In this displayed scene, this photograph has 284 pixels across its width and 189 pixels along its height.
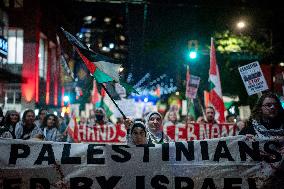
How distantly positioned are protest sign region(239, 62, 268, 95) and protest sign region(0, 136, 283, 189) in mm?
3122

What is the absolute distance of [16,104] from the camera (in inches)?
1211

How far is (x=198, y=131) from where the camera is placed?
12.0m

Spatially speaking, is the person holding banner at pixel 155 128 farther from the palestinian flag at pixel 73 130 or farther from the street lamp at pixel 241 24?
the street lamp at pixel 241 24

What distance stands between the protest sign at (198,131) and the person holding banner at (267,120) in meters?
6.00

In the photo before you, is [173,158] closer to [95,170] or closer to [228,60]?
[95,170]

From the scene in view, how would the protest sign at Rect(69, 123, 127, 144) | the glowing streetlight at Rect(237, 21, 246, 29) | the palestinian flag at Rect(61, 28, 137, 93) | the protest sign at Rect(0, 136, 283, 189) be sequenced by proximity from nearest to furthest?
1. the protest sign at Rect(0, 136, 283, 189)
2. the palestinian flag at Rect(61, 28, 137, 93)
3. the protest sign at Rect(69, 123, 127, 144)
4. the glowing streetlight at Rect(237, 21, 246, 29)

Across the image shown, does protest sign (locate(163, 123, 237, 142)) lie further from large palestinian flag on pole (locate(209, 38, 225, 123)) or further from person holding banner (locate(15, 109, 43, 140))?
person holding banner (locate(15, 109, 43, 140))

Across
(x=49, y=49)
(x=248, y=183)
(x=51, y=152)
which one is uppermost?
(x=49, y=49)

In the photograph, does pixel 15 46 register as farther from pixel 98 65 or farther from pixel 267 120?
pixel 267 120

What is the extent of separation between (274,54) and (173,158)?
72.0 ft

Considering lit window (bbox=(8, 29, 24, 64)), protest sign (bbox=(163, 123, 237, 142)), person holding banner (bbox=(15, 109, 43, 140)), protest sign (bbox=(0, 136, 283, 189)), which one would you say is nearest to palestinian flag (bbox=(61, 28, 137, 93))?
protest sign (bbox=(0, 136, 283, 189))

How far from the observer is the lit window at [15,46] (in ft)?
102

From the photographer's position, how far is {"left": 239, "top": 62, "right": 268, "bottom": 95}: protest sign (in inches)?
318

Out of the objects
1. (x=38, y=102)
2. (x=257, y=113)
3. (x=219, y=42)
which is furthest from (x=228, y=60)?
(x=257, y=113)
